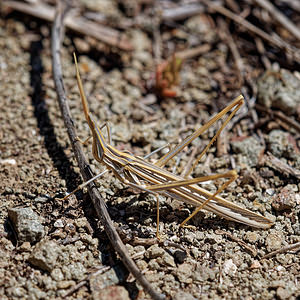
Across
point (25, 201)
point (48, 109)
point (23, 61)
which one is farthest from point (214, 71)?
point (25, 201)

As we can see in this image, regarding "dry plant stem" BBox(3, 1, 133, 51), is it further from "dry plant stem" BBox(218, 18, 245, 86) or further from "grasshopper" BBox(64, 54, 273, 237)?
"grasshopper" BBox(64, 54, 273, 237)

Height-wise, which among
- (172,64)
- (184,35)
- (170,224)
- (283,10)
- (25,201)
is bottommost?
(170,224)

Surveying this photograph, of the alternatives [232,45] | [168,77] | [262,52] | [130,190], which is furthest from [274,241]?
[232,45]

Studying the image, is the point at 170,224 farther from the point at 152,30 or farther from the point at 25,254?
the point at 152,30

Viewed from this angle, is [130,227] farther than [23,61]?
No

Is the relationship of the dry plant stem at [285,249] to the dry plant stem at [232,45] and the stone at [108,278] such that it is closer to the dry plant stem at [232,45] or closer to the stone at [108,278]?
the stone at [108,278]

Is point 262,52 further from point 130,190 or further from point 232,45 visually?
point 130,190
